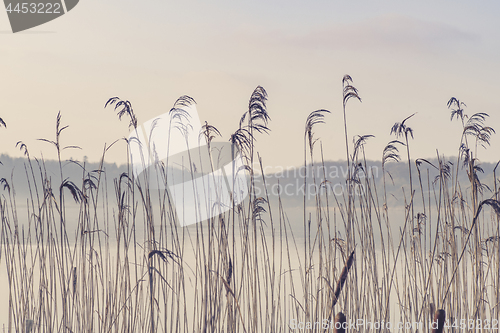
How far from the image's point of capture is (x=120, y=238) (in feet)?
10.8

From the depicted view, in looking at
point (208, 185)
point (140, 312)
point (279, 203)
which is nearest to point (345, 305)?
point (279, 203)

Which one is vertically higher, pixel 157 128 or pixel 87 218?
pixel 157 128

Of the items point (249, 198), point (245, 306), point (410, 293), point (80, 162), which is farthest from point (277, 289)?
point (80, 162)

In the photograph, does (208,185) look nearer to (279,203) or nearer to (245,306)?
(279,203)

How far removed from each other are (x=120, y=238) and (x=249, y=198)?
1057 mm

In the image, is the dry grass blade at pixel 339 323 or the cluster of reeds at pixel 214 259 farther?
the cluster of reeds at pixel 214 259

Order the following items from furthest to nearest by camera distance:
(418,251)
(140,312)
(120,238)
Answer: (418,251)
(140,312)
(120,238)

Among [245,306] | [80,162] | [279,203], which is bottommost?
Result: [245,306]

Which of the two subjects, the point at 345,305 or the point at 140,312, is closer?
the point at 345,305

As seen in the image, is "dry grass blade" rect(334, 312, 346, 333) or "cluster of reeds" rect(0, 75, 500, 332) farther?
"cluster of reeds" rect(0, 75, 500, 332)

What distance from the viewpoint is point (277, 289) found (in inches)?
147

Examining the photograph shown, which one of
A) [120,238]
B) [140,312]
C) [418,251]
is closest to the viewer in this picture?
[120,238]

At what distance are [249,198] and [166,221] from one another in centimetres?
78

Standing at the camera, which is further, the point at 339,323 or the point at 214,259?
the point at 214,259
